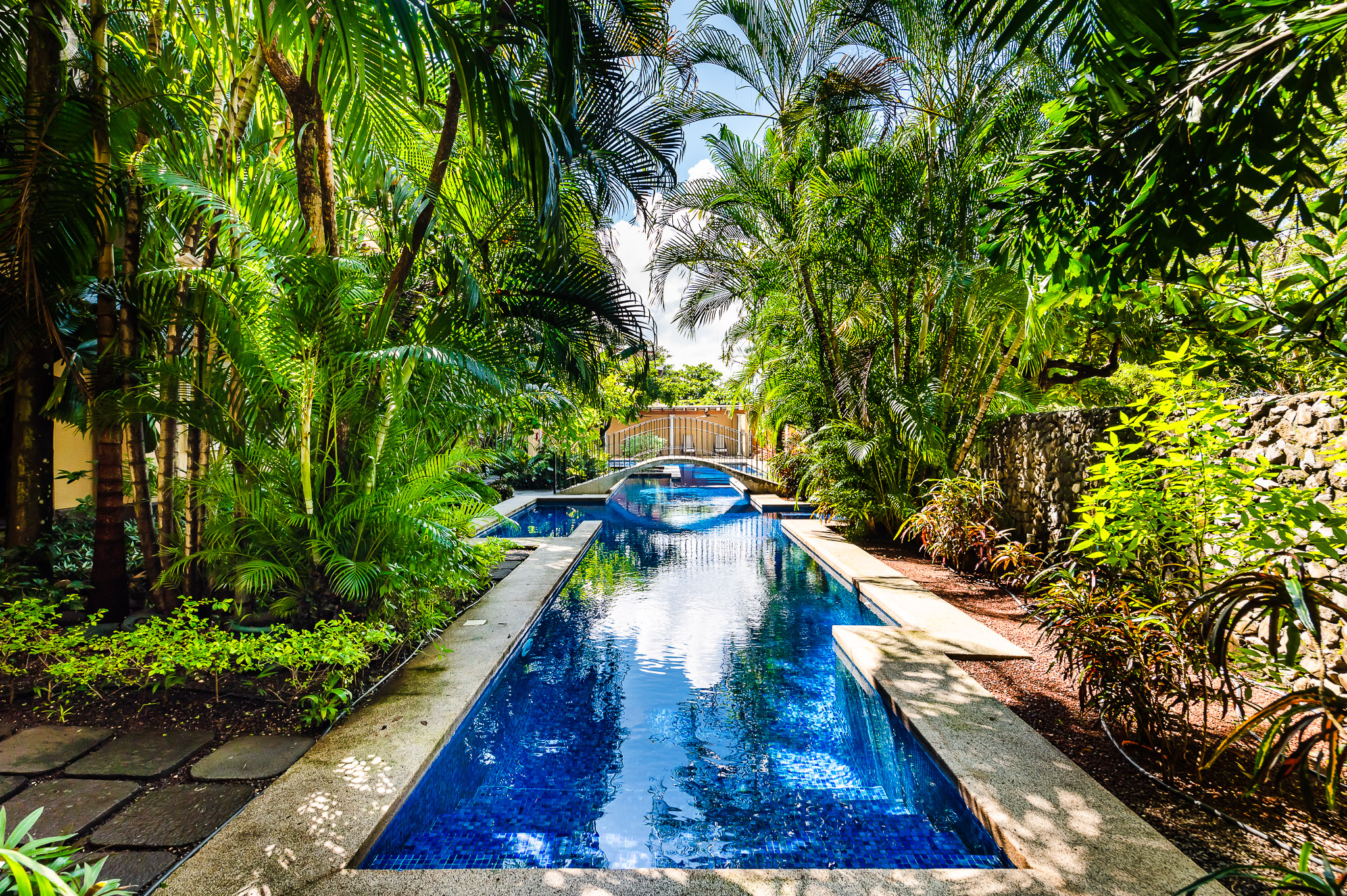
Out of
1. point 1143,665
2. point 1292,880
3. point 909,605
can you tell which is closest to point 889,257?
point 909,605

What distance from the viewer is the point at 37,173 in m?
2.96

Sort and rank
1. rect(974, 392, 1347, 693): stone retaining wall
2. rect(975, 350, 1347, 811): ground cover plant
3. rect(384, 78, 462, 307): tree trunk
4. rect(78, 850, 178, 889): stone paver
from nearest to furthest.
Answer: rect(78, 850, 178, 889): stone paver < rect(975, 350, 1347, 811): ground cover plant < rect(974, 392, 1347, 693): stone retaining wall < rect(384, 78, 462, 307): tree trunk

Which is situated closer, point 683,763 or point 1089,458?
point 683,763

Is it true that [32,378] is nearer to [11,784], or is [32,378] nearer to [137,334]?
[137,334]

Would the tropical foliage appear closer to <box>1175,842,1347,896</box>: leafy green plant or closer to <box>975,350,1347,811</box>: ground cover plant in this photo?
<box>975,350,1347,811</box>: ground cover plant

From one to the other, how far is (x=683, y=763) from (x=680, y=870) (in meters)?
0.96

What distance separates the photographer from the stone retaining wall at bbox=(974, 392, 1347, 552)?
2912mm

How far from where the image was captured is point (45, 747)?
2.44 m

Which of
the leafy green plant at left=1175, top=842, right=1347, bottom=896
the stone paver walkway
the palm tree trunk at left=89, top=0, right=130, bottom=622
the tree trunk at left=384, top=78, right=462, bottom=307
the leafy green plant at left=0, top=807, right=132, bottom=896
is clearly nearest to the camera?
the leafy green plant at left=0, top=807, right=132, bottom=896

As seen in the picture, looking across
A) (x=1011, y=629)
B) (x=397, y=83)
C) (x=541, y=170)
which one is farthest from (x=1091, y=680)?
(x=397, y=83)

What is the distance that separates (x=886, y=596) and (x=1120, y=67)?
3959mm

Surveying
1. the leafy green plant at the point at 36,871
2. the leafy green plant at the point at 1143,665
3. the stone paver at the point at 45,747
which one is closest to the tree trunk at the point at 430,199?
A: the stone paver at the point at 45,747

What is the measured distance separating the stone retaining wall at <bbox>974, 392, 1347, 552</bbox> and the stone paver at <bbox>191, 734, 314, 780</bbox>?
3.25 metres

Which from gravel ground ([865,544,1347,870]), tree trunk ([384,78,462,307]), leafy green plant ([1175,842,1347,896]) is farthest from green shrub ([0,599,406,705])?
gravel ground ([865,544,1347,870])
